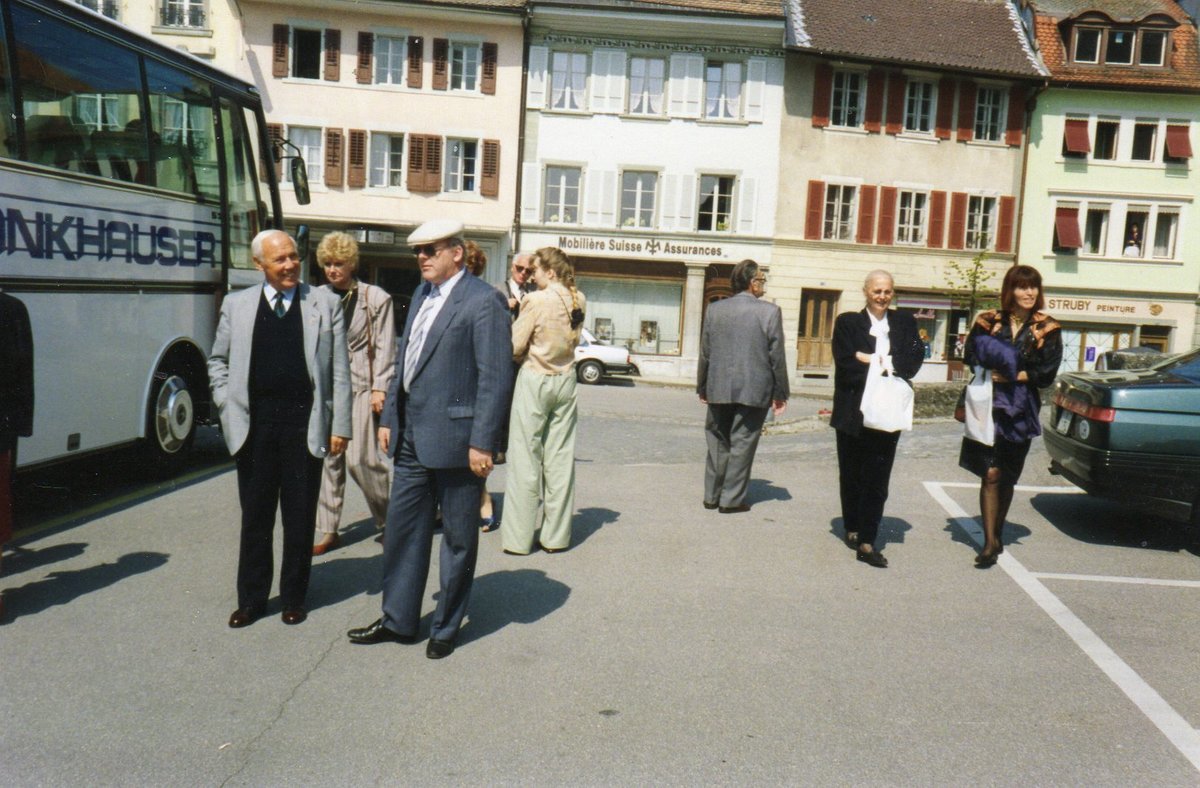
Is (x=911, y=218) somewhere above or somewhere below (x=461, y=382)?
above

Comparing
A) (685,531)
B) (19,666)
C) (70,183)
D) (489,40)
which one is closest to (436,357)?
(19,666)

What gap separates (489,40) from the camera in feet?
103

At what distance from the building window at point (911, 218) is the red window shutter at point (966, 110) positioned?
2.39 m

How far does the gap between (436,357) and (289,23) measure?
29.4 meters

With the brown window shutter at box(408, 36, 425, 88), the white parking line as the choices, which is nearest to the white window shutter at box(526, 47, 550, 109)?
the brown window shutter at box(408, 36, 425, 88)

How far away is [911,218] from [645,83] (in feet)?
31.5

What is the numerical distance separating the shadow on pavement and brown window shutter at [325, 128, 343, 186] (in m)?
26.0

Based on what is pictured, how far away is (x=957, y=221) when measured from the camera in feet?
111

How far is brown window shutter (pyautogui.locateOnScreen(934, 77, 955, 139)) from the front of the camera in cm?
3344

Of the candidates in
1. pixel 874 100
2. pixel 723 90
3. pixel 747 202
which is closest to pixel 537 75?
pixel 723 90

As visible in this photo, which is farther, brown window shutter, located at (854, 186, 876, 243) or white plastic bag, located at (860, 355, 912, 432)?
brown window shutter, located at (854, 186, 876, 243)

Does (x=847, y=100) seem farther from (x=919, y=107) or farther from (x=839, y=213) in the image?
(x=839, y=213)

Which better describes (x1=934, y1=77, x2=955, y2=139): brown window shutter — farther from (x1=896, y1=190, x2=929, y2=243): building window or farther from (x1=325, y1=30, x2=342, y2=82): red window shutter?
(x1=325, y1=30, x2=342, y2=82): red window shutter

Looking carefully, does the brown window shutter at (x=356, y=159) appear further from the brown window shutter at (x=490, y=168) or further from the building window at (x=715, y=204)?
the building window at (x=715, y=204)
